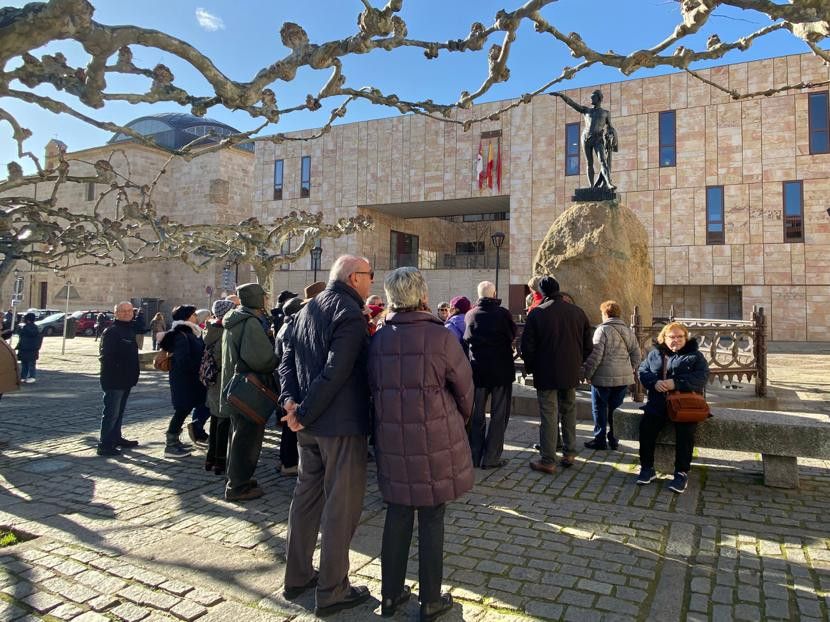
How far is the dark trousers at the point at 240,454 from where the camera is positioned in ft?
15.8

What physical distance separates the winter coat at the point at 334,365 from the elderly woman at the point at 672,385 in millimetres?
3158

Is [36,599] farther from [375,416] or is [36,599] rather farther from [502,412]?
[502,412]

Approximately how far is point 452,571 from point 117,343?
501 cm

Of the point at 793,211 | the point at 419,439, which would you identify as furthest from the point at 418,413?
the point at 793,211

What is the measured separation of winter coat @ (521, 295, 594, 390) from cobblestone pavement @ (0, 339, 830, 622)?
966 millimetres

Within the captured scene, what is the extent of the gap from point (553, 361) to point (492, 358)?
60 cm

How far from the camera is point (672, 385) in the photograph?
195 inches

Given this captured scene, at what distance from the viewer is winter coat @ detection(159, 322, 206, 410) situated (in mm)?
6402

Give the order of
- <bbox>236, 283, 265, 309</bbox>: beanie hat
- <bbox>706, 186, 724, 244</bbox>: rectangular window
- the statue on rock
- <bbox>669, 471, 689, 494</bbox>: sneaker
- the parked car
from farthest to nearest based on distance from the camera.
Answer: the parked car, <bbox>706, 186, 724, 244</bbox>: rectangular window, the statue on rock, <bbox>236, 283, 265, 309</bbox>: beanie hat, <bbox>669, 471, 689, 494</bbox>: sneaker

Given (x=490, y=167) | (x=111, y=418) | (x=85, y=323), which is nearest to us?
(x=111, y=418)

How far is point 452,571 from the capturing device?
3.47 m

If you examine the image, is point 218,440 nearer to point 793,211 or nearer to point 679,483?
point 679,483

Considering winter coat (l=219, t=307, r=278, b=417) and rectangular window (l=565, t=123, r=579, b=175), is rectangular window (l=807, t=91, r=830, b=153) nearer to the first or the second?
rectangular window (l=565, t=123, r=579, b=175)

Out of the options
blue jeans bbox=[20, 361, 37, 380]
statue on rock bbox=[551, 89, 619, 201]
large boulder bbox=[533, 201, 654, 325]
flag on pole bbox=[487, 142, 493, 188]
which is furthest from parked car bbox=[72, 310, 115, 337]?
statue on rock bbox=[551, 89, 619, 201]
